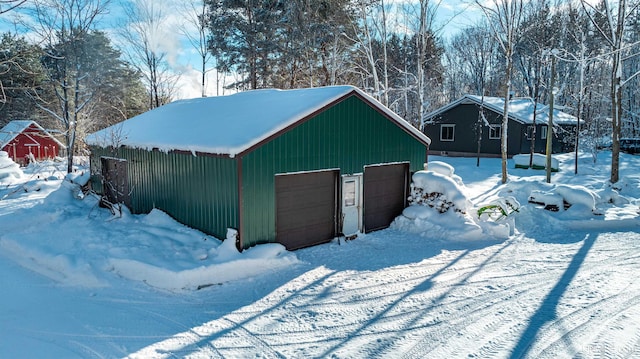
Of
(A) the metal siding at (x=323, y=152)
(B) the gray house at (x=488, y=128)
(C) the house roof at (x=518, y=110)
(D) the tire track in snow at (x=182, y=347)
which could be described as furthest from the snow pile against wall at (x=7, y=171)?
(B) the gray house at (x=488, y=128)

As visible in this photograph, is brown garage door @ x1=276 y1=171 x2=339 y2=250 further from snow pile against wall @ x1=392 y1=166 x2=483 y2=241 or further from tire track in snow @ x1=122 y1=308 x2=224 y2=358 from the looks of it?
tire track in snow @ x1=122 y1=308 x2=224 y2=358

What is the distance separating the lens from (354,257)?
8.66 meters

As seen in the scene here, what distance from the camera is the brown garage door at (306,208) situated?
876 centimetres

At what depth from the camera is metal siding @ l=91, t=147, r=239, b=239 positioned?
26.8 ft

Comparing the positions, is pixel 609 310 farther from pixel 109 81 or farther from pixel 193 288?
pixel 109 81

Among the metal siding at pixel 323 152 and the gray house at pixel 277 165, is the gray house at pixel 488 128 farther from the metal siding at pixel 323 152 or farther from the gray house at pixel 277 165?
the gray house at pixel 277 165

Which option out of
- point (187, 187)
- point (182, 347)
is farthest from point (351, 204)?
point (182, 347)

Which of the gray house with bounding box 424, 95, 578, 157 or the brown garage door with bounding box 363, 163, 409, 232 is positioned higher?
the gray house with bounding box 424, 95, 578, 157

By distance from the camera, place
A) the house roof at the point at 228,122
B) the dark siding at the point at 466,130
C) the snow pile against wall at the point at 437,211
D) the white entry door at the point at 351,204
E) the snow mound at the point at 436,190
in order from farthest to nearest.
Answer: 1. the dark siding at the point at 466,130
2. the snow mound at the point at 436,190
3. the snow pile against wall at the point at 437,211
4. the white entry door at the point at 351,204
5. the house roof at the point at 228,122

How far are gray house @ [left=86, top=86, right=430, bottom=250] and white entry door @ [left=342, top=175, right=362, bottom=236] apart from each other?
0.02m

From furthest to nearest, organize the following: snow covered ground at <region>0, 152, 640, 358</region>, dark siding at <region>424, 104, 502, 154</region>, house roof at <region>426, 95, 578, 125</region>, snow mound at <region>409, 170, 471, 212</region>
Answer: dark siding at <region>424, 104, 502, 154</region> < house roof at <region>426, 95, 578, 125</region> < snow mound at <region>409, 170, 471, 212</region> < snow covered ground at <region>0, 152, 640, 358</region>

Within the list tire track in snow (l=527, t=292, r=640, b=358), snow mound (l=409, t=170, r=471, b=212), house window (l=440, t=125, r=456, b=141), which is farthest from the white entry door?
house window (l=440, t=125, r=456, b=141)

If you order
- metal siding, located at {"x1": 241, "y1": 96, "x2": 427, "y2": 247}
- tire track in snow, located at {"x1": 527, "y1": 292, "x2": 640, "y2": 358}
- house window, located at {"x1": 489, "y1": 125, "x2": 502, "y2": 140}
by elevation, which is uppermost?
house window, located at {"x1": 489, "y1": 125, "x2": 502, "y2": 140}

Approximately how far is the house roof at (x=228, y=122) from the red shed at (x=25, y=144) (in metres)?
18.3
